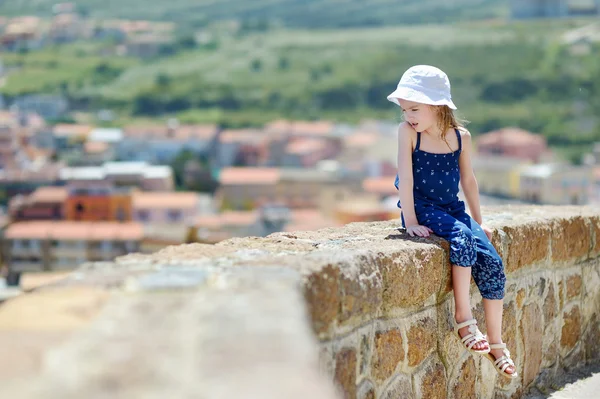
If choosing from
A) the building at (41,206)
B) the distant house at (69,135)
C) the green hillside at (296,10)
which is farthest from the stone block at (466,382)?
the green hillside at (296,10)

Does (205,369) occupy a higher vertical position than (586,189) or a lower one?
higher

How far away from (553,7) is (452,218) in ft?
348

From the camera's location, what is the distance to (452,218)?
2.54 metres

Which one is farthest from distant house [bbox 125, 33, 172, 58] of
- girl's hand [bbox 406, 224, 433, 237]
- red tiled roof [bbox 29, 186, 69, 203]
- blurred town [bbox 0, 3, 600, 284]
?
girl's hand [bbox 406, 224, 433, 237]

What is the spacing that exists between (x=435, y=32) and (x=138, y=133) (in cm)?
3271

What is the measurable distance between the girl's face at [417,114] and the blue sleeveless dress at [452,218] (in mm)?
44

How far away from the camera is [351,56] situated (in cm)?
8675

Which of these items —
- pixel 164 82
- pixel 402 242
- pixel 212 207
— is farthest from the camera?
pixel 164 82

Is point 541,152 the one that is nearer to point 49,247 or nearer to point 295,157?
point 295,157

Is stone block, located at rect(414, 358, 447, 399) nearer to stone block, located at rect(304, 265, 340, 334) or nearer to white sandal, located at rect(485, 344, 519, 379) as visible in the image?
white sandal, located at rect(485, 344, 519, 379)

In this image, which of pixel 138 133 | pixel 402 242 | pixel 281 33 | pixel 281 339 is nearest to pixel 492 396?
pixel 402 242

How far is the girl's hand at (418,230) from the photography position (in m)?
2.50

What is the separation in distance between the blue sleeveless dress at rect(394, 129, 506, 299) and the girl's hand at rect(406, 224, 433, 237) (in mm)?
24

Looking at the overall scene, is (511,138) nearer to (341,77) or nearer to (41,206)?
(341,77)
